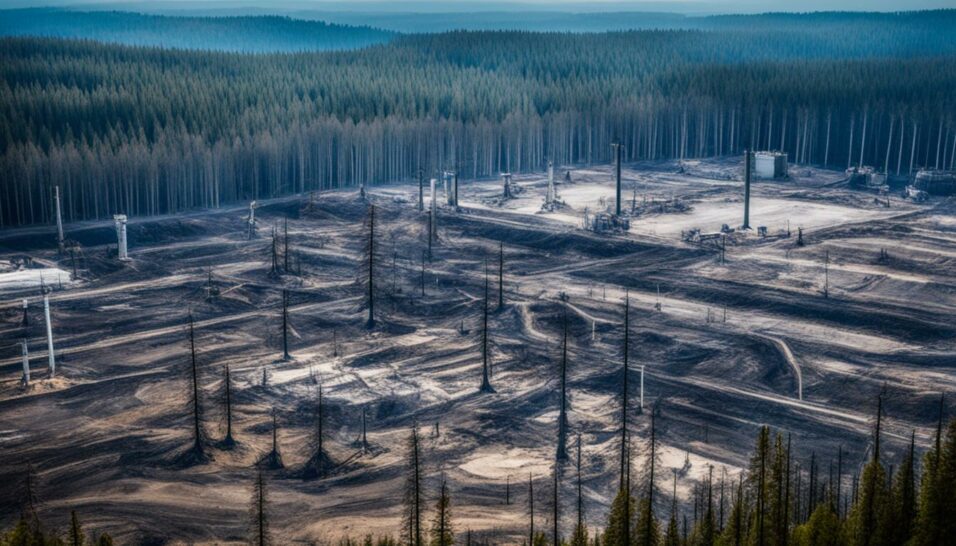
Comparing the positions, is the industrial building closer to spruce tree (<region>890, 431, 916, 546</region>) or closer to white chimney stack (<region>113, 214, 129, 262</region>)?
white chimney stack (<region>113, 214, 129, 262</region>)

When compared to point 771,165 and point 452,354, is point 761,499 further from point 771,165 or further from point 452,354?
point 771,165

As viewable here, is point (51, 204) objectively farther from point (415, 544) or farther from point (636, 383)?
point (415, 544)

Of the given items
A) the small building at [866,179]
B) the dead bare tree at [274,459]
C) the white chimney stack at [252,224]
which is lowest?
the dead bare tree at [274,459]

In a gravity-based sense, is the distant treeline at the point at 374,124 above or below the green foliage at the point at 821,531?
above

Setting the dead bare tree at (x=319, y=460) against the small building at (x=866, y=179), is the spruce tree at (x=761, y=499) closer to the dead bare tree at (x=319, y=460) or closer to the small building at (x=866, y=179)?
the dead bare tree at (x=319, y=460)

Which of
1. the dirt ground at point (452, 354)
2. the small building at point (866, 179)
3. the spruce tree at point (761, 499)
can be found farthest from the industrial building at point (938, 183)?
the spruce tree at point (761, 499)

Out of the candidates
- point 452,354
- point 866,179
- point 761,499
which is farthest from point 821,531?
point 866,179

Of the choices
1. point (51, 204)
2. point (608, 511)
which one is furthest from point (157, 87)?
point (608, 511)
